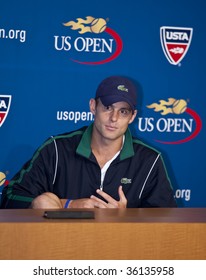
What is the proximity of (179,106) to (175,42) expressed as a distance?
1.16 feet

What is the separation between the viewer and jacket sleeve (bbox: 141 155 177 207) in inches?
87.0

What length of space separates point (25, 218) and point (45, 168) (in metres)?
→ 1.03

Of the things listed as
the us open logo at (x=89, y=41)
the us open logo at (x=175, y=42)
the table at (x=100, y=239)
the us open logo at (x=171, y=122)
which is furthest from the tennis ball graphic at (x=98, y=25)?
the table at (x=100, y=239)

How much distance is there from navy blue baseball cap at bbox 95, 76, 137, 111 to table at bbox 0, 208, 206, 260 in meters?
1.05

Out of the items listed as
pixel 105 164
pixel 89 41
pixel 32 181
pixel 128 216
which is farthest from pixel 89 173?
pixel 89 41

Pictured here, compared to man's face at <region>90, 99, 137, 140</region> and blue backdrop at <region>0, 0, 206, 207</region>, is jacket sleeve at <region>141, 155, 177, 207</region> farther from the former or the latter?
blue backdrop at <region>0, 0, 206, 207</region>

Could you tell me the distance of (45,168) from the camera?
2.27 m

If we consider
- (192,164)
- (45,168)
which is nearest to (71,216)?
(45,168)

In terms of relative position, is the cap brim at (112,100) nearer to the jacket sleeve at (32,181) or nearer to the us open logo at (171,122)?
the jacket sleeve at (32,181)

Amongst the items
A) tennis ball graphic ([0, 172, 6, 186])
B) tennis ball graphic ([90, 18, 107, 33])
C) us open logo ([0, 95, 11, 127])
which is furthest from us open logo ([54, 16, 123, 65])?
tennis ball graphic ([0, 172, 6, 186])

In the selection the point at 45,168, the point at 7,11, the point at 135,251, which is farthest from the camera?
the point at 7,11

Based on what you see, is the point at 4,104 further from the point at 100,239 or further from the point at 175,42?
the point at 100,239

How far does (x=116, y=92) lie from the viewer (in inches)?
87.4

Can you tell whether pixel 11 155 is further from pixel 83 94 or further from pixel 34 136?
pixel 83 94
